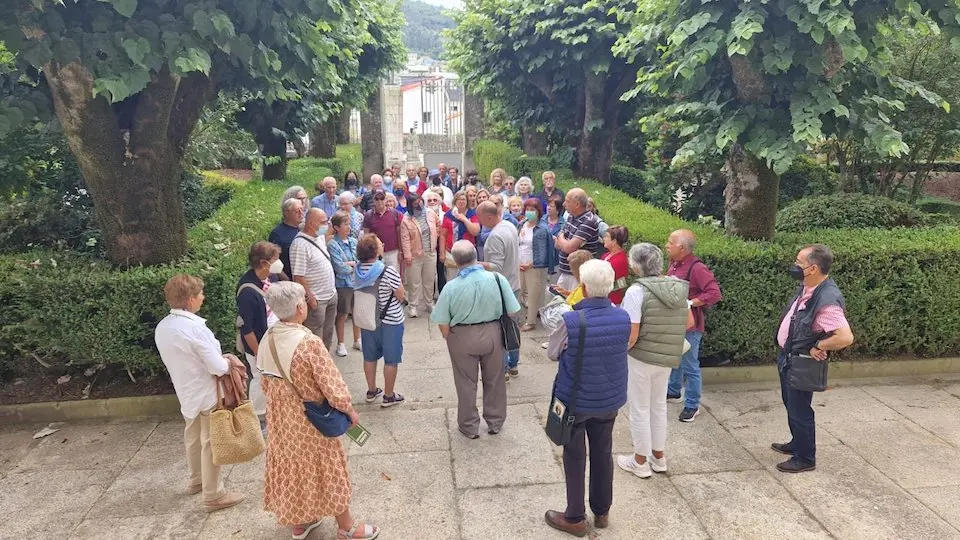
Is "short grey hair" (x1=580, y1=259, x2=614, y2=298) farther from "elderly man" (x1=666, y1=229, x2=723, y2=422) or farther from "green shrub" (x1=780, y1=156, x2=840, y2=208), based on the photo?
"green shrub" (x1=780, y1=156, x2=840, y2=208)

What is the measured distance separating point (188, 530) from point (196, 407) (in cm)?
77

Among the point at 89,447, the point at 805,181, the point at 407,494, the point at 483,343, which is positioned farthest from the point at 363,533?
the point at 805,181

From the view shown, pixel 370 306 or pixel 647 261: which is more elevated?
pixel 647 261

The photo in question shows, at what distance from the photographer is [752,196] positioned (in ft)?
22.0

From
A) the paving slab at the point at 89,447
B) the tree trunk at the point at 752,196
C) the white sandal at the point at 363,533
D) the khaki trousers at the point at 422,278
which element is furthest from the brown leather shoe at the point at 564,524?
the khaki trousers at the point at 422,278

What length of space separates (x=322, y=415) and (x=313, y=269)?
2.43m

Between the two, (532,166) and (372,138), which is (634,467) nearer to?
(532,166)

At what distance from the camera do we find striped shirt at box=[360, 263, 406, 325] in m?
5.37

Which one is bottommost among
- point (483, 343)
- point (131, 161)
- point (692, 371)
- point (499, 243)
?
point (692, 371)

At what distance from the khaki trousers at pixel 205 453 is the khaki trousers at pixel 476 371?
A: 1.79 meters

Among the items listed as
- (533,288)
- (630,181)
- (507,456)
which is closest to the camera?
(507,456)

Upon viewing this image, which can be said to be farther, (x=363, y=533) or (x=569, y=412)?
(x=363, y=533)

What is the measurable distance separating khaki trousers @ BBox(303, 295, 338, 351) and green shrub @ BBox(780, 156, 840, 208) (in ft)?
32.4

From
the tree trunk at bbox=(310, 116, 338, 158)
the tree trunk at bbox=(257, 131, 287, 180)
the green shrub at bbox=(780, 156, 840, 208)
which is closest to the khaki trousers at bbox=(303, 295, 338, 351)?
the tree trunk at bbox=(257, 131, 287, 180)
